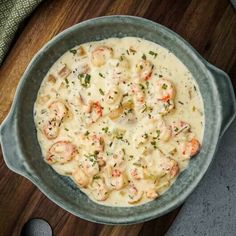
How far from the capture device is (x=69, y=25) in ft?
6.35

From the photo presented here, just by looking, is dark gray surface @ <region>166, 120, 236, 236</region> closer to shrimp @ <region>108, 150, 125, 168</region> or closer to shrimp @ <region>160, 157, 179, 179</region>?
shrimp @ <region>160, 157, 179, 179</region>

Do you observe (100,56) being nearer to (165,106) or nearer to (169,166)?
(165,106)

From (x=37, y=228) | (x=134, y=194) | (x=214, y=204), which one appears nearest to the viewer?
(x=134, y=194)

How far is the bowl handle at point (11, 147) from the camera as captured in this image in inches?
70.2

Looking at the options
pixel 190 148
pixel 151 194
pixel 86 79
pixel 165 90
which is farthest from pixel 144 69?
pixel 151 194

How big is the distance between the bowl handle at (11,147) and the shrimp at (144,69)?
1.51 feet

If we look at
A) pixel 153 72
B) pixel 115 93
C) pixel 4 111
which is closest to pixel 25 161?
pixel 4 111

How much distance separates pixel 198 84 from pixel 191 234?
2.19 ft

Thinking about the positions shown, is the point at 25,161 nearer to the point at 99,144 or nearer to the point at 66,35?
the point at 99,144

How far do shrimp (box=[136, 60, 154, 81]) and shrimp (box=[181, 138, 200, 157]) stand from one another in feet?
0.90

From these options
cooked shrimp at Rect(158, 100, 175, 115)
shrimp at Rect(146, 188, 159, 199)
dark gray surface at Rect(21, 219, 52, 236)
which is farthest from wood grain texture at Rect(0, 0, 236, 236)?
cooked shrimp at Rect(158, 100, 175, 115)

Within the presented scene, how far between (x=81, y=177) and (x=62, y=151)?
0.12m

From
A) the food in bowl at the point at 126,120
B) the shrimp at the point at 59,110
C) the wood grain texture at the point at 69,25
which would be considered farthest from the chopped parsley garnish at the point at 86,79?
the wood grain texture at the point at 69,25

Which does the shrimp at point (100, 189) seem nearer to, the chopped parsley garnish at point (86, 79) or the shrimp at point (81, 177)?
the shrimp at point (81, 177)
